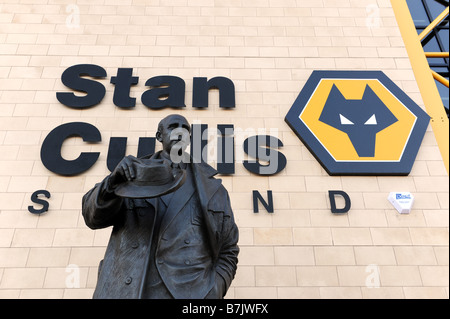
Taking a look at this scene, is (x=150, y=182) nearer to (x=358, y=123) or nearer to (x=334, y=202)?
(x=334, y=202)

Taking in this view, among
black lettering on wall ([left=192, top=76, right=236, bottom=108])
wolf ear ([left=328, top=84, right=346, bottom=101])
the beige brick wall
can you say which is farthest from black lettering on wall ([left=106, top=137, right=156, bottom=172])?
wolf ear ([left=328, top=84, right=346, bottom=101])

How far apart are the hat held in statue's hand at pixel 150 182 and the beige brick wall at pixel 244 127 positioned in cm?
285

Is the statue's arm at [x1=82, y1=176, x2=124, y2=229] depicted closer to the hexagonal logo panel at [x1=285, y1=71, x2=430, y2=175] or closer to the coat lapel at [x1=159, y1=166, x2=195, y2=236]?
the coat lapel at [x1=159, y1=166, x2=195, y2=236]

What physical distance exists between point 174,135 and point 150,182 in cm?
43

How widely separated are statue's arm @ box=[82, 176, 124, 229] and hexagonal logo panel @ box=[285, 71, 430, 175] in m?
3.67

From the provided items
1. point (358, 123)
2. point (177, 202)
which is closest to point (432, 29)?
point (358, 123)

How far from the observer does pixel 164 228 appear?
2.37m

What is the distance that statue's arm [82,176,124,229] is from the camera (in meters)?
2.29

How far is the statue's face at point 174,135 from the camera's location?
2.53m

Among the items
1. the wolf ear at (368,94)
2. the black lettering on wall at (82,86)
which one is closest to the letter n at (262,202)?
the wolf ear at (368,94)

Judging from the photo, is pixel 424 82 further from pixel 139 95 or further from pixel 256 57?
pixel 139 95

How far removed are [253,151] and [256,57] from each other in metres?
1.69

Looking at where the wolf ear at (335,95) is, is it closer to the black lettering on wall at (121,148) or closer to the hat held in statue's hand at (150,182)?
the black lettering on wall at (121,148)
